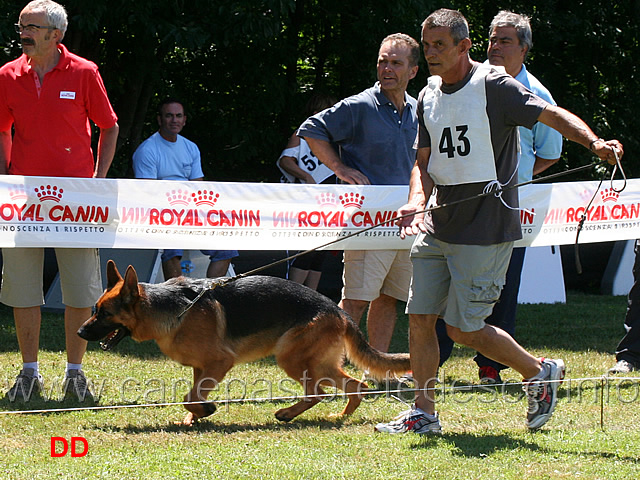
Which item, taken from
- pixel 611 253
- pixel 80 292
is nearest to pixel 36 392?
pixel 80 292

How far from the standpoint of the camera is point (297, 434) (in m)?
4.67

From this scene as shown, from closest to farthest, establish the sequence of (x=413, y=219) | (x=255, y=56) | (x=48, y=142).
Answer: (x=413, y=219) < (x=48, y=142) < (x=255, y=56)

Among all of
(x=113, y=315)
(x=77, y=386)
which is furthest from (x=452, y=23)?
(x=77, y=386)

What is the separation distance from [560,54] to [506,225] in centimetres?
1088

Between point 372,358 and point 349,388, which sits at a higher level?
point 372,358

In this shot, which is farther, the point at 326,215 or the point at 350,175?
the point at 326,215

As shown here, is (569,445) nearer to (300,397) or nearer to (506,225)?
(506,225)

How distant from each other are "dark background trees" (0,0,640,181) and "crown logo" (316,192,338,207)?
3675 mm

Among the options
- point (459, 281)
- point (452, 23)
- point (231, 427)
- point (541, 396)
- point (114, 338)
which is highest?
point (452, 23)

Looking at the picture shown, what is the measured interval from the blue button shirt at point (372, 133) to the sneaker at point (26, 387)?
7.63 ft

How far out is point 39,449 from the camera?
14.0 feet

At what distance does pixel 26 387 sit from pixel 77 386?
0.31 meters

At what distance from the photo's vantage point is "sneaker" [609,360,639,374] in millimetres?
6230

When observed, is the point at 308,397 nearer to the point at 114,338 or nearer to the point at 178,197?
the point at 114,338
